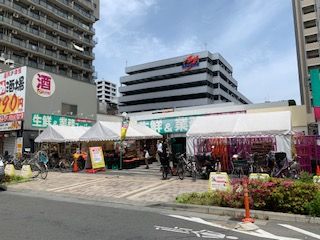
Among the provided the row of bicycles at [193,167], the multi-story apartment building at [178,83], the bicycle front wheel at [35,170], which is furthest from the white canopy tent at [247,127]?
the multi-story apartment building at [178,83]

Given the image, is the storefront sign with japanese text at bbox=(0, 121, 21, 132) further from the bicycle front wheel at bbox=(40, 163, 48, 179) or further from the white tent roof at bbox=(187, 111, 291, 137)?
the white tent roof at bbox=(187, 111, 291, 137)

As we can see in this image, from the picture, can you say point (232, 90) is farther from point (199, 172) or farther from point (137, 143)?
point (199, 172)

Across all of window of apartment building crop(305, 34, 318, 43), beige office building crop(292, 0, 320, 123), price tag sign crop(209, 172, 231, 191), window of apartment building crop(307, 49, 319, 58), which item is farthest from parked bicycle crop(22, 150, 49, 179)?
window of apartment building crop(305, 34, 318, 43)

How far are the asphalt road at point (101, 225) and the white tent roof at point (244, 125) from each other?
873cm

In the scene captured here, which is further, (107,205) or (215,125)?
(215,125)

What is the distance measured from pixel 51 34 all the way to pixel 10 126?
4413 cm

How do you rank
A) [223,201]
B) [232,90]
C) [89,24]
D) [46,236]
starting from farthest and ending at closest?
1. [232,90]
2. [89,24]
3. [223,201]
4. [46,236]

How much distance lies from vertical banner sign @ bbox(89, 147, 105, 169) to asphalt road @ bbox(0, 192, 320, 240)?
37.4 ft

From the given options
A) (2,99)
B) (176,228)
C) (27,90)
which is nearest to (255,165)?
(176,228)

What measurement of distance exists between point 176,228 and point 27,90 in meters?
24.3

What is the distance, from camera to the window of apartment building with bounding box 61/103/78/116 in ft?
105

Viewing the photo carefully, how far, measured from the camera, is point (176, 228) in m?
7.21

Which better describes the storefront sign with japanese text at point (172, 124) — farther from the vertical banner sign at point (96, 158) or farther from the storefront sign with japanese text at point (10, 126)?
the storefront sign with japanese text at point (10, 126)

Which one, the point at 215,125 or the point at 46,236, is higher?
the point at 215,125
